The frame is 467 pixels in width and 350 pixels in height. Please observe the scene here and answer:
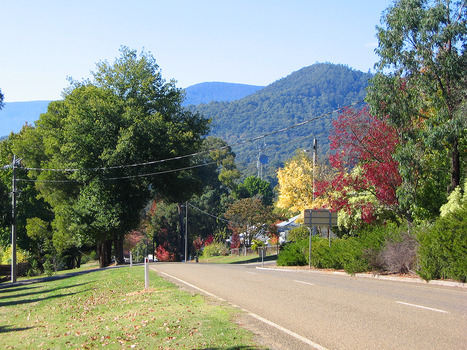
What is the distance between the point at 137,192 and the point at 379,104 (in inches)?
1128

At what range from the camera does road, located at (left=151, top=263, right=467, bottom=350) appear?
832 cm

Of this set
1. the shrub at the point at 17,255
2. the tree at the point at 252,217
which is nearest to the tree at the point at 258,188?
the tree at the point at 252,217

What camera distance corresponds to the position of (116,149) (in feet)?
145

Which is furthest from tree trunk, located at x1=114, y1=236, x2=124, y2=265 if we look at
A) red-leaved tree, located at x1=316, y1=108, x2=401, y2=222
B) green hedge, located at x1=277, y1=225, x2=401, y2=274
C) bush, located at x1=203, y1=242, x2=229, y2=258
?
red-leaved tree, located at x1=316, y1=108, x2=401, y2=222

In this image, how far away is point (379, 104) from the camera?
23.7m

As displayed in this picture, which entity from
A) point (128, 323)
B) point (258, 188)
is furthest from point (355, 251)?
point (258, 188)

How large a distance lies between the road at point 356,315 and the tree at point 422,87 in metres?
7.79

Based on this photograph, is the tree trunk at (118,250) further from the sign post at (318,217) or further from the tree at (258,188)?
the tree at (258,188)

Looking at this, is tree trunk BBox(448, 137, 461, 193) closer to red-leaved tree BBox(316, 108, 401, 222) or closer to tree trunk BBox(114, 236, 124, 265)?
red-leaved tree BBox(316, 108, 401, 222)

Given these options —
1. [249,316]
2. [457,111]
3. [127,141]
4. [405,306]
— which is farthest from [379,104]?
[127,141]

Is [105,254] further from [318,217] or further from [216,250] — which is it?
[318,217]

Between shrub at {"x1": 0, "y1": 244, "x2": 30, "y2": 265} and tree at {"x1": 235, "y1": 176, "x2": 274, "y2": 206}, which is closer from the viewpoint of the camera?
shrub at {"x1": 0, "y1": 244, "x2": 30, "y2": 265}

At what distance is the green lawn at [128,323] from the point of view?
9078mm

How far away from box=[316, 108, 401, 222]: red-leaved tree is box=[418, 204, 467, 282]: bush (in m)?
5.97
